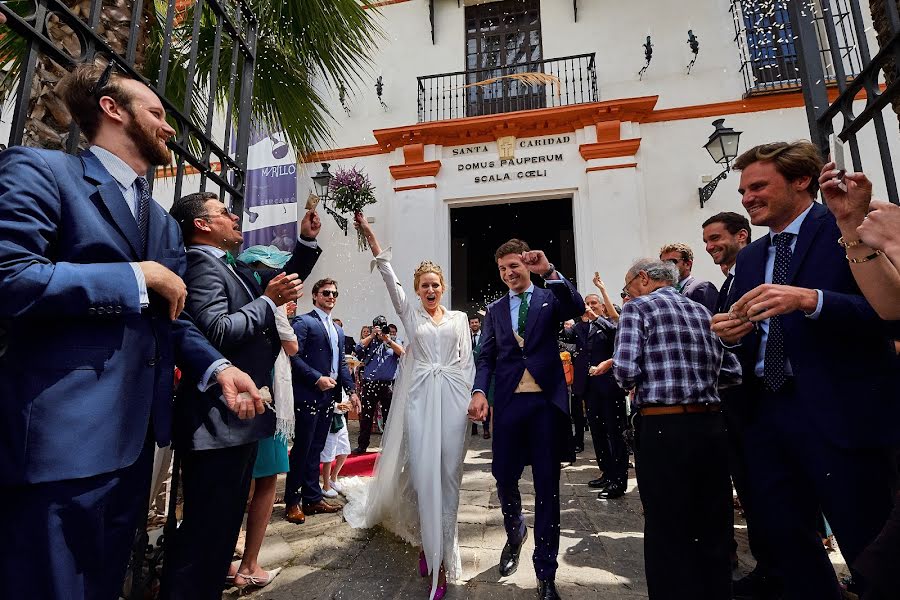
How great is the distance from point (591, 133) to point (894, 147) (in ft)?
18.5

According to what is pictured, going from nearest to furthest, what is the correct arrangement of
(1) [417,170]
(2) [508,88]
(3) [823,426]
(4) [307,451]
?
(3) [823,426], (4) [307,451], (1) [417,170], (2) [508,88]

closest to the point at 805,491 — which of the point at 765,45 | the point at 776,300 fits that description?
the point at 776,300

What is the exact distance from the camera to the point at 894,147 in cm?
884

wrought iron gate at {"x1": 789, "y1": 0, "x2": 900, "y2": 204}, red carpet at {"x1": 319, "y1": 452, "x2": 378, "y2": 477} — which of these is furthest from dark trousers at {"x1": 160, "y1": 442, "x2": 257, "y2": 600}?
red carpet at {"x1": 319, "y1": 452, "x2": 378, "y2": 477}

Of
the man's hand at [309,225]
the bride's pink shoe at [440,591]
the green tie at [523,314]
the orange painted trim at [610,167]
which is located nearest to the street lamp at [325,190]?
the orange painted trim at [610,167]

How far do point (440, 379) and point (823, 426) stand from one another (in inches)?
83.4

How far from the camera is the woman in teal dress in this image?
2.59m

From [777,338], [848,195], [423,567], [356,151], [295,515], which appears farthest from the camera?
[356,151]

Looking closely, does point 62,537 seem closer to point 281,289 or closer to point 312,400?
point 281,289

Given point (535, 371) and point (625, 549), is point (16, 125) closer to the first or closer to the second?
point (535, 371)

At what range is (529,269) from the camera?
3074 millimetres

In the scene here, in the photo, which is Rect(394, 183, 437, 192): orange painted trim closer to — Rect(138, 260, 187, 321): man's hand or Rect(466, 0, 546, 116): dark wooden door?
Rect(466, 0, 546, 116): dark wooden door

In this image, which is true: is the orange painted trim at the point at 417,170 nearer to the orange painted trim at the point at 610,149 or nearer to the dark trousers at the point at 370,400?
the orange painted trim at the point at 610,149

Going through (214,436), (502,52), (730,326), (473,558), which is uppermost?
(502,52)
